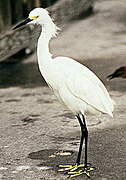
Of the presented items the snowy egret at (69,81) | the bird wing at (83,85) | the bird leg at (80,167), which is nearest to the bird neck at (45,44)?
the snowy egret at (69,81)

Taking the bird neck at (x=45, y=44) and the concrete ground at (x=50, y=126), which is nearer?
the bird neck at (x=45, y=44)

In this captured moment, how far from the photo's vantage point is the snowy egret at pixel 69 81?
186 inches

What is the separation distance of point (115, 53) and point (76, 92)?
5.40 m

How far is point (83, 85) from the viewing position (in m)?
4.77

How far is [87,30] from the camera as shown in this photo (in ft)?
40.4

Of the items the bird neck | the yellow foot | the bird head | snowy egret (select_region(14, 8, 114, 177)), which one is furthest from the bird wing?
the yellow foot

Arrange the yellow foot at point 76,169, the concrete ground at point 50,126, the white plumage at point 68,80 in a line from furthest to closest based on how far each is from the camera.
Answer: the concrete ground at point 50,126, the yellow foot at point 76,169, the white plumage at point 68,80

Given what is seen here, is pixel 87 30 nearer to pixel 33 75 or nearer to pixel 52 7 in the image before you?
pixel 52 7

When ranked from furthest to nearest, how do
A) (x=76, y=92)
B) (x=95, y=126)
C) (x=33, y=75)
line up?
(x=33, y=75)
(x=95, y=126)
(x=76, y=92)

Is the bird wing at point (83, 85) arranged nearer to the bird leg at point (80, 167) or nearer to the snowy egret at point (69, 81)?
the snowy egret at point (69, 81)

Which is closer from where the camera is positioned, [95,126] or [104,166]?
[104,166]

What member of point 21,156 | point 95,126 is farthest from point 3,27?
point 21,156

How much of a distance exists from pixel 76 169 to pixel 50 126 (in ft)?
4.85

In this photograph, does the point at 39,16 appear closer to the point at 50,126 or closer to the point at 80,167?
the point at 80,167
